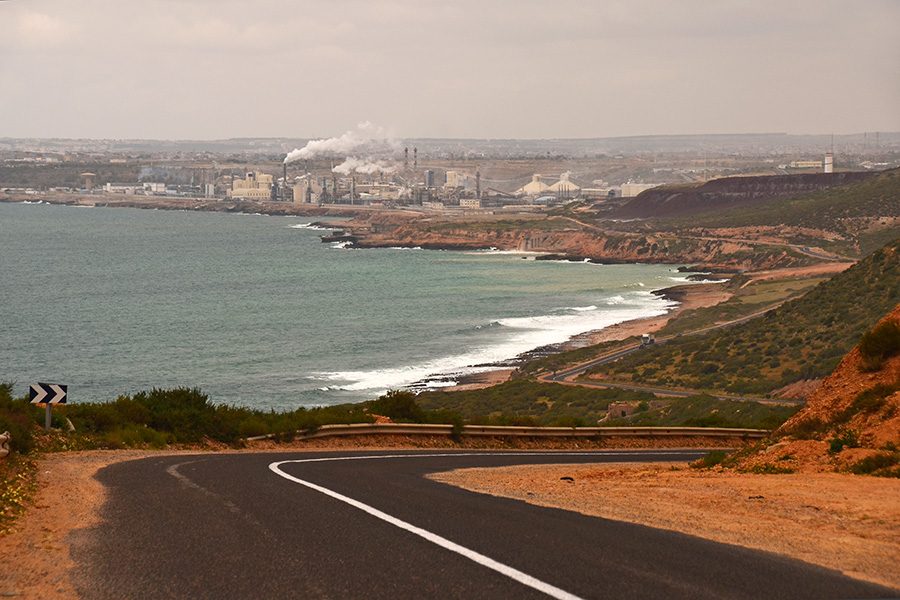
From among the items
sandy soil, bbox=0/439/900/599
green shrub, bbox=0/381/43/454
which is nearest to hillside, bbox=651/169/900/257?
sandy soil, bbox=0/439/900/599

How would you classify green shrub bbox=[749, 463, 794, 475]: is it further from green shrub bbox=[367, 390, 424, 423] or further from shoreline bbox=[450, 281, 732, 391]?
shoreline bbox=[450, 281, 732, 391]

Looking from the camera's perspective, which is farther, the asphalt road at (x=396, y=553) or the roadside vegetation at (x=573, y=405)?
the roadside vegetation at (x=573, y=405)

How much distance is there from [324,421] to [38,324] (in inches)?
2503

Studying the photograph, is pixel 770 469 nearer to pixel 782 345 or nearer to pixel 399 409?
pixel 399 409

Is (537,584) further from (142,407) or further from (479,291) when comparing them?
(479,291)

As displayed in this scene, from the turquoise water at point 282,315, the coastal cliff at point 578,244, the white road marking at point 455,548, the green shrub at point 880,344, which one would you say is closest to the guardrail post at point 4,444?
the white road marking at point 455,548

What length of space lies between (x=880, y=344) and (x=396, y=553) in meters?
12.5

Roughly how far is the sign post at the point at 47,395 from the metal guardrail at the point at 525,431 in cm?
492

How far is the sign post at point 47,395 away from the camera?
19.3m

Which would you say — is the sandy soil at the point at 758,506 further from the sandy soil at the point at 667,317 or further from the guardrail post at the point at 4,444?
the sandy soil at the point at 667,317

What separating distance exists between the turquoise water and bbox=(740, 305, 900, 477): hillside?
118ft

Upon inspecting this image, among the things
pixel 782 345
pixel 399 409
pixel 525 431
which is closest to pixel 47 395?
pixel 399 409

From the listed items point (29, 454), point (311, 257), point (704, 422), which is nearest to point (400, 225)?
point (311, 257)

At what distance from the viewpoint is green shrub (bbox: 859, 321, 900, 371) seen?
1700 centimetres
